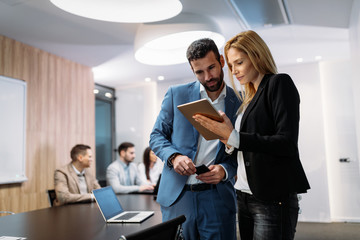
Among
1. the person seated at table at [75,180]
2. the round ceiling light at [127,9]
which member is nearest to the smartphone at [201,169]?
the round ceiling light at [127,9]

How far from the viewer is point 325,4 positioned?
13.8ft

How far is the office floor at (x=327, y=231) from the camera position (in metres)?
5.28

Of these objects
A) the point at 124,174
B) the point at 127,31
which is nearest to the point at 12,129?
the point at 124,174

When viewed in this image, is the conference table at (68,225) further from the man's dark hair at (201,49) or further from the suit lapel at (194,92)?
the man's dark hair at (201,49)

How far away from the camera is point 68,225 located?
7.21ft

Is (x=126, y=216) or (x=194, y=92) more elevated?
(x=194, y=92)

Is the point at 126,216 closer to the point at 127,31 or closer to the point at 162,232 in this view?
the point at 162,232

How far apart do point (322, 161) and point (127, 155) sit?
12.0ft

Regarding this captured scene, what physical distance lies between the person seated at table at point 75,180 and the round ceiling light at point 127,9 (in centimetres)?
191

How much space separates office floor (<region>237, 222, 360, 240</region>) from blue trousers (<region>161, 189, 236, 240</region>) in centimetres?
410

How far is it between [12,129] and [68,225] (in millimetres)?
3105

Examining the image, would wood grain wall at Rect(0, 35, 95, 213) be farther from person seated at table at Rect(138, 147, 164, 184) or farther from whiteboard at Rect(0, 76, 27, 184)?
person seated at table at Rect(138, 147, 164, 184)

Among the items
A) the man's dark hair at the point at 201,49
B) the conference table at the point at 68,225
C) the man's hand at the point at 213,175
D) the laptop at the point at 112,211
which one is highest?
the man's dark hair at the point at 201,49

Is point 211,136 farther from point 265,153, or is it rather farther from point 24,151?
point 24,151
